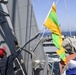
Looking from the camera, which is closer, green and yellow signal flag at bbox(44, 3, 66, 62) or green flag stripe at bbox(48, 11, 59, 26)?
green and yellow signal flag at bbox(44, 3, 66, 62)

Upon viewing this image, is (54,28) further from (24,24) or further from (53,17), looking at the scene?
(24,24)

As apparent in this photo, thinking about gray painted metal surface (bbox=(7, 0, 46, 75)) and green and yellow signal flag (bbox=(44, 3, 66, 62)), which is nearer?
green and yellow signal flag (bbox=(44, 3, 66, 62))

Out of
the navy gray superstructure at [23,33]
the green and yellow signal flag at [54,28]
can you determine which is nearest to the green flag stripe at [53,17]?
the green and yellow signal flag at [54,28]

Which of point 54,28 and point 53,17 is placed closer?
point 54,28

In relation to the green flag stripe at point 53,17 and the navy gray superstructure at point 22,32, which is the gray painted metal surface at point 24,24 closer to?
the navy gray superstructure at point 22,32

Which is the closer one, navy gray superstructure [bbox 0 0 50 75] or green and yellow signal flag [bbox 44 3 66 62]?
green and yellow signal flag [bbox 44 3 66 62]

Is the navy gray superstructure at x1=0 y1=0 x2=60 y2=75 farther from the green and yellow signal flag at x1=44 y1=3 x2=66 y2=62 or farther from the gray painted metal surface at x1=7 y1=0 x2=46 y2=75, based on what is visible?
the green and yellow signal flag at x1=44 y1=3 x2=66 y2=62

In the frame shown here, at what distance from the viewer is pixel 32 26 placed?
754 centimetres

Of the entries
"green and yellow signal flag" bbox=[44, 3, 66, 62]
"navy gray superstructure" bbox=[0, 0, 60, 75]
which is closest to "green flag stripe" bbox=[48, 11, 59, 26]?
"green and yellow signal flag" bbox=[44, 3, 66, 62]

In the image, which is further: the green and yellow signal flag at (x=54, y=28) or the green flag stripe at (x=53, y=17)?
the green flag stripe at (x=53, y=17)

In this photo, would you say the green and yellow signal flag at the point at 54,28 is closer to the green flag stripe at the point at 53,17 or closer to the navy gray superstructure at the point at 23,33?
the green flag stripe at the point at 53,17

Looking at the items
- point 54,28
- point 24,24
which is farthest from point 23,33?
point 54,28

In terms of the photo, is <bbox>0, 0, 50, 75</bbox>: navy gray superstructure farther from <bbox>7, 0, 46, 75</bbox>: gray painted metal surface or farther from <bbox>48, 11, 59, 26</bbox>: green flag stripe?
<bbox>48, 11, 59, 26</bbox>: green flag stripe

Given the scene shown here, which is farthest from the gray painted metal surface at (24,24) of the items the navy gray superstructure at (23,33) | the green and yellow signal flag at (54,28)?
the green and yellow signal flag at (54,28)
